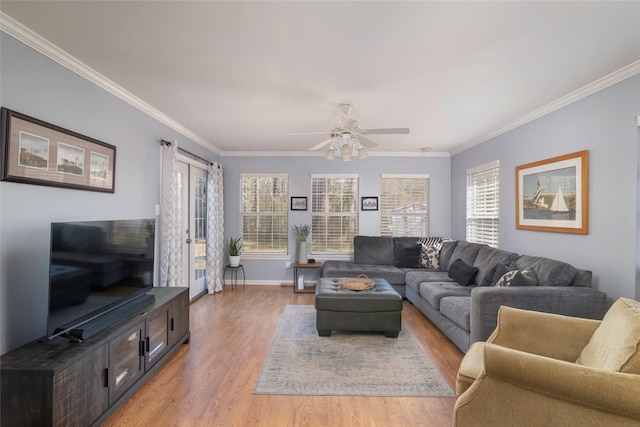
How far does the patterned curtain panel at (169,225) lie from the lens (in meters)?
3.51

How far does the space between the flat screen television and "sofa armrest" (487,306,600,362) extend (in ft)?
8.84

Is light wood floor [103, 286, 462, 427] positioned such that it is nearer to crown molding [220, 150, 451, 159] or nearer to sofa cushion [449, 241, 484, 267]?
sofa cushion [449, 241, 484, 267]

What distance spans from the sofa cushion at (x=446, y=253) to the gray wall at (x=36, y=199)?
447 cm

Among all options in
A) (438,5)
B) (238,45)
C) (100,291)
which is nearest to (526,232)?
(438,5)

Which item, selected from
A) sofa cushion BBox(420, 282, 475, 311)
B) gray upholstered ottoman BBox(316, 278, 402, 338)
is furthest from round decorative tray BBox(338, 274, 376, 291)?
sofa cushion BBox(420, 282, 475, 311)

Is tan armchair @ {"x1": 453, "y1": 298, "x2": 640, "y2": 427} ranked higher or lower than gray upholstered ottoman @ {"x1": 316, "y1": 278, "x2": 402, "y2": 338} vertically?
higher

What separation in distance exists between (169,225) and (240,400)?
2209 mm

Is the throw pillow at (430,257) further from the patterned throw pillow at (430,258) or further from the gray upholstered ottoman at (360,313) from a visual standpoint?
the gray upholstered ottoman at (360,313)

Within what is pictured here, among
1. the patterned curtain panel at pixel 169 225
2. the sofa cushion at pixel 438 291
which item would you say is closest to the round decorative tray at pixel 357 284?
the sofa cushion at pixel 438 291

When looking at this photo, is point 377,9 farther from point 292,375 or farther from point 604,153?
point 292,375

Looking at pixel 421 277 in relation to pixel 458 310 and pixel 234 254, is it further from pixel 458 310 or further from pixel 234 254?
pixel 234 254

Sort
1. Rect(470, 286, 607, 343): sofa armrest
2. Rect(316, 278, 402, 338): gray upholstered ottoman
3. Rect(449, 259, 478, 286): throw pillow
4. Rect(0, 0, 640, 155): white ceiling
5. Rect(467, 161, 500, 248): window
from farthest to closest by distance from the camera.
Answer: Rect(467, 161, 500, 248): window → Rect(449, 259, 478, 286): throw pillow → Rect(316, 278, 402, 338): gray upholstered ottoman → Rect(470, 286, 607, 343): sofa armrest → Rect(0, 0, 640, 155): white ceiling

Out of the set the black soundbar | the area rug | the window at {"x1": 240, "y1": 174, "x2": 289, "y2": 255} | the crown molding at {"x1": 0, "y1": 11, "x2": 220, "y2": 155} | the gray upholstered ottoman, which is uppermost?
the crown molding at {"x1": 0, "y1": 11, "x2": 220, "y2": 155}

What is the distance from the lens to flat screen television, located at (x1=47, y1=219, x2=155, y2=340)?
1813 mm
